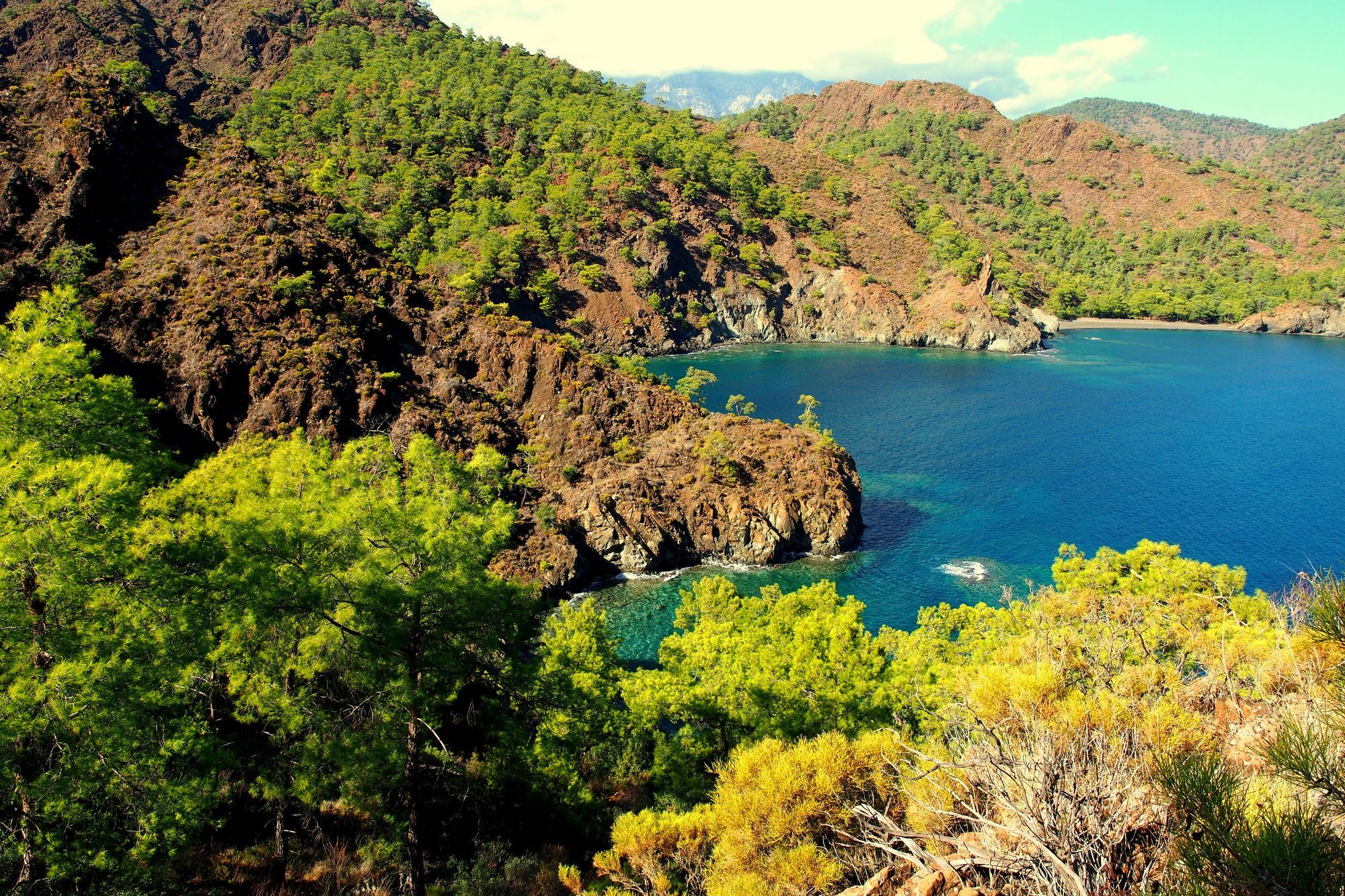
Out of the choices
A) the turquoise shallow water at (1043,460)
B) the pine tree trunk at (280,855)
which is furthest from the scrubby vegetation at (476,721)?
the turquoise shallow water at (1043,460)

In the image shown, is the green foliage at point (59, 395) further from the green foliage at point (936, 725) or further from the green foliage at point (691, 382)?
the green foliage at point (691, 382)

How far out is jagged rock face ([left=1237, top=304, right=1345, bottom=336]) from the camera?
153m

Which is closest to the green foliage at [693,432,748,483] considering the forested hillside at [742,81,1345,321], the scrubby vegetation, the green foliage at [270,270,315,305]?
the scrubby vegetation

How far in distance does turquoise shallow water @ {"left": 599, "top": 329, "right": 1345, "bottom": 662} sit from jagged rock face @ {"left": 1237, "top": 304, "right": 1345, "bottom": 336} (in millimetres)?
32379

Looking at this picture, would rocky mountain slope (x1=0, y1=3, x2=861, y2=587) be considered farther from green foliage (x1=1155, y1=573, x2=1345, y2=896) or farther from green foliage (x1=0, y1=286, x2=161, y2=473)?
green foliage (x1=1155, y1=573, x2=1345, y2=896)

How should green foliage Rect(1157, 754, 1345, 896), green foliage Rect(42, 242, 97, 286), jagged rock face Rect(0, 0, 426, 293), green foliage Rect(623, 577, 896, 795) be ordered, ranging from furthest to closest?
jagged rock face Rect(0, 0, 426, 293), green foliage Rect(42, 242, 97, 286), green foliage Rect(623, 577, 896, 795), green foliage Rect(1157, 754, 1345, 896)

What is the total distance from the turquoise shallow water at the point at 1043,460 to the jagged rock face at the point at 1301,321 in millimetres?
32379

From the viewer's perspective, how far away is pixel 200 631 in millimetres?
15789

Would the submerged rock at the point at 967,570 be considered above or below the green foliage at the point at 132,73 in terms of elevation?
below

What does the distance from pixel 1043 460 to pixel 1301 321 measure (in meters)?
132

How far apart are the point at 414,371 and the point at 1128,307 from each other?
174516mm

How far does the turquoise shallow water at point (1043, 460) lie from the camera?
51.0 m

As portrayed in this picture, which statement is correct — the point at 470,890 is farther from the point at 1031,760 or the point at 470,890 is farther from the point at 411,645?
the point at 1031,760

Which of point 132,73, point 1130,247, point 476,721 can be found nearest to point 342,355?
point 476,721
